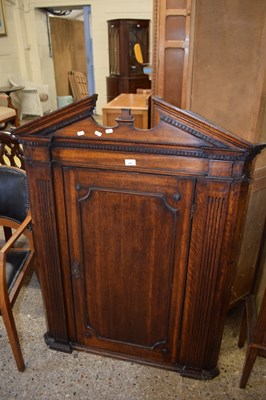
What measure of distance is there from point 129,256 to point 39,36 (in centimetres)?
634

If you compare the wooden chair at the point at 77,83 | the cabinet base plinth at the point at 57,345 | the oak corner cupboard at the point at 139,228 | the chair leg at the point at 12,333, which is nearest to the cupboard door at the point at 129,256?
the oak corner cupboard at the point at 139,228

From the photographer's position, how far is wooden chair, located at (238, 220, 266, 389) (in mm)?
1341

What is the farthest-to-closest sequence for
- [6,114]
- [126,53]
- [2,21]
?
[2,21]
[126,53]
[6,114]

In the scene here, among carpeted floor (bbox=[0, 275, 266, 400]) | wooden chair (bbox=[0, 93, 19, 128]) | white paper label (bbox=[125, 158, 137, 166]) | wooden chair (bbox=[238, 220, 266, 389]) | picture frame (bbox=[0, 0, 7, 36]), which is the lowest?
carpeted floor (bbox=[0, 275, 266, 400])

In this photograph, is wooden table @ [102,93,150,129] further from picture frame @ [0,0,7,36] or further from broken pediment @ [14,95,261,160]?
picture frame @ [0,0,7,36]

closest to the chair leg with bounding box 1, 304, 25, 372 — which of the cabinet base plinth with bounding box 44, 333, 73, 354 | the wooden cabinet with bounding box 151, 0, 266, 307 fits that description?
the cabinet base plinth with bounding box 44, 333, 73, 354

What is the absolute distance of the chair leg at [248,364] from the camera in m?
1.40

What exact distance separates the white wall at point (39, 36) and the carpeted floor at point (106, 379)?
18.3 feet

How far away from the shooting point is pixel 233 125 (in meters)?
1.44

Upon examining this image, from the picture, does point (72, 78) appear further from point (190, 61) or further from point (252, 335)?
point (252, 335)

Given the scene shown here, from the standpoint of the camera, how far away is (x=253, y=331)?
142 centimetres

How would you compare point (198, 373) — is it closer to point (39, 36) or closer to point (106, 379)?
point (106, 379)

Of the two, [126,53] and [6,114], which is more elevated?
[126,53]

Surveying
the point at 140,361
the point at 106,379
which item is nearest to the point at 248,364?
the point at 140,361
